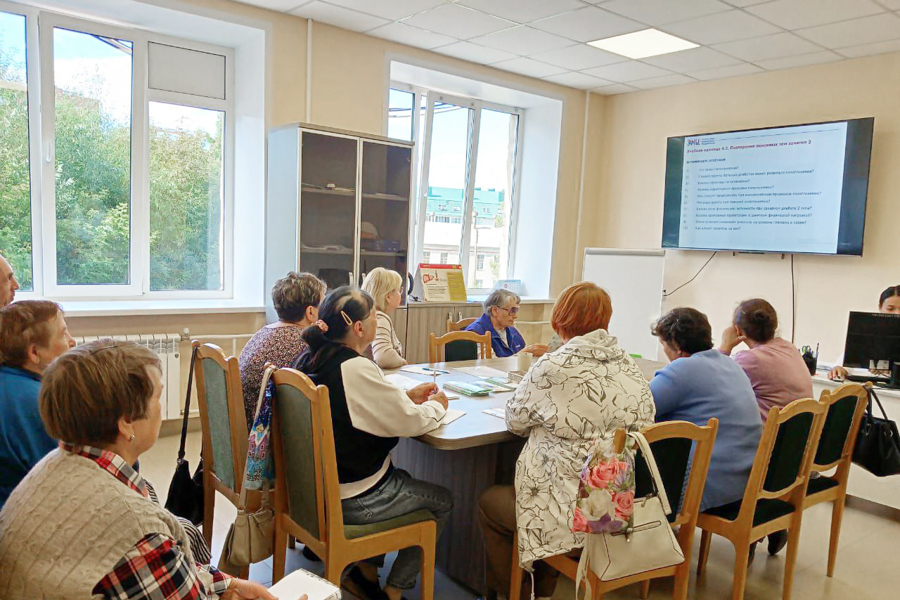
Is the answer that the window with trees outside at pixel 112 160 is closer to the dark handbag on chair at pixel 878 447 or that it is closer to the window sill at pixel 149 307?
the window sill at pixel 149 307

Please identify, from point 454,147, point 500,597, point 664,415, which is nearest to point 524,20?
point 454,147

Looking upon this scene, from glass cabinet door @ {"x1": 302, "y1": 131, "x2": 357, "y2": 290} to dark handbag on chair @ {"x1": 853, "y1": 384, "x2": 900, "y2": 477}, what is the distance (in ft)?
9.96

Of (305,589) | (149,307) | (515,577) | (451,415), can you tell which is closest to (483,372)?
(451,415)

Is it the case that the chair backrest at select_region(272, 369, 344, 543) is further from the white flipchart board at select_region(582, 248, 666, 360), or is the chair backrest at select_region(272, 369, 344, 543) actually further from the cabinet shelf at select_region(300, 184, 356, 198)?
the white flipchart board at select_region(582, 248, 666, 360)

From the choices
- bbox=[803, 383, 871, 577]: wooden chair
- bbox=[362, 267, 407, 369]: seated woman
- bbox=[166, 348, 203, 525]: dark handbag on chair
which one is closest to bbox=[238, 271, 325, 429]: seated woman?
bbox=[166, 348, 203, 525]: dark handbag on chair

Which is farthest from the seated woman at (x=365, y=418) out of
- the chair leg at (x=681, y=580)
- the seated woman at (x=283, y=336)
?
the chair leg at (x=681, y=580)

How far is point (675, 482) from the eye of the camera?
210 centimetres

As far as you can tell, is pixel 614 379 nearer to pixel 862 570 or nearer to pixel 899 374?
pixel 862 570

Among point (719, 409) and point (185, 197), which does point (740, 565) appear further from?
point (185, 197)

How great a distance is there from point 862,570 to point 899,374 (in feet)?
3.90

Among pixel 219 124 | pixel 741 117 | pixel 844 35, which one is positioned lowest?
pixel 219 124

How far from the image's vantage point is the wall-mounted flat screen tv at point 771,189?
459 centimetres

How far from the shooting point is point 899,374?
354cm

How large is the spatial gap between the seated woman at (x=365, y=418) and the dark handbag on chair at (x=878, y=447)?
75.7 inches
